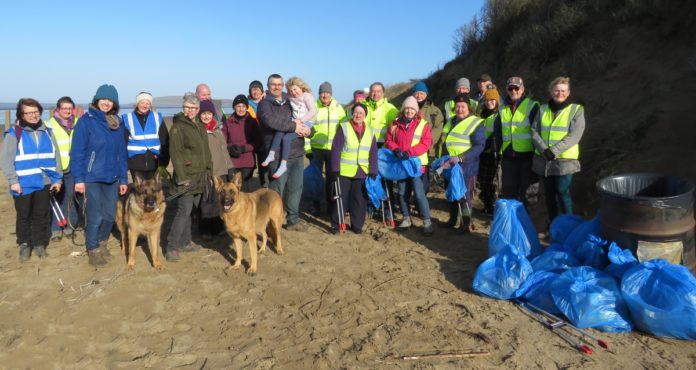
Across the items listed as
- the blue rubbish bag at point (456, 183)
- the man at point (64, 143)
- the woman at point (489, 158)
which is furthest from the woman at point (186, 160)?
the woman at point (489, 158)

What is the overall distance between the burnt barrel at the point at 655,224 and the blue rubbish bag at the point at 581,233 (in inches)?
8.1

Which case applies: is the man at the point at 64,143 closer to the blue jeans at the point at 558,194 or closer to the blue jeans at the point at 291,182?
the blue jeans at the point at 291,182

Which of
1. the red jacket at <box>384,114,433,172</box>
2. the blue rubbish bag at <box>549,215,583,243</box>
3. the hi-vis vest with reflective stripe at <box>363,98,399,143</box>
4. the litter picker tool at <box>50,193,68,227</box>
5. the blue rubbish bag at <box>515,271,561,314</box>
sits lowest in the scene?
the blue rubbish bag at <box>515,271,561,314</box>

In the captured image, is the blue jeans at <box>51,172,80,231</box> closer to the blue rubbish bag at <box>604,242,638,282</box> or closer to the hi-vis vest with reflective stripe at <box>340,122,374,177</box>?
the hi-vis vest with reflective stripe at <box>340,122,374,177</box>

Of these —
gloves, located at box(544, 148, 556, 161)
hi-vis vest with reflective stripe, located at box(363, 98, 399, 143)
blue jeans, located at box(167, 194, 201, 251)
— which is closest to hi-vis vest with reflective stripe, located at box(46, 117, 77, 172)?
blue jeans, located at box(167, 194, 201, 251)

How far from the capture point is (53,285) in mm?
4879

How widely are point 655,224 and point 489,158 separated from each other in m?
3.22

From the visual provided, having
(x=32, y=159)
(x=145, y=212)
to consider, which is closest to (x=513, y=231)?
(x=145, y=212)

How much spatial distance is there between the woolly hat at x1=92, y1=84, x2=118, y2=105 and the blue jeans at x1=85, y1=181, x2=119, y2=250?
3.26 ft

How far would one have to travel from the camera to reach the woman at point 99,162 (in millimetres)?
4918

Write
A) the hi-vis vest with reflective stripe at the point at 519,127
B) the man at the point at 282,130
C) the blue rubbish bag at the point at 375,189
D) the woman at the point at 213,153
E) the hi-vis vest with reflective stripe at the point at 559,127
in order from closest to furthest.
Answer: the hi-vis vest with reflective stripe at the point at 559,127
the woman at the point at 213,153
the hi-vis vest with reflective stripe at the point at 519,127
the man at the point at 282,130
the blue rubbish bag at the point at 375,189

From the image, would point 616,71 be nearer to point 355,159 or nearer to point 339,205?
point 355,159

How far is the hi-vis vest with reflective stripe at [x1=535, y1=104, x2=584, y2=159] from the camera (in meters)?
5.24

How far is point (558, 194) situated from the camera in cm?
552
